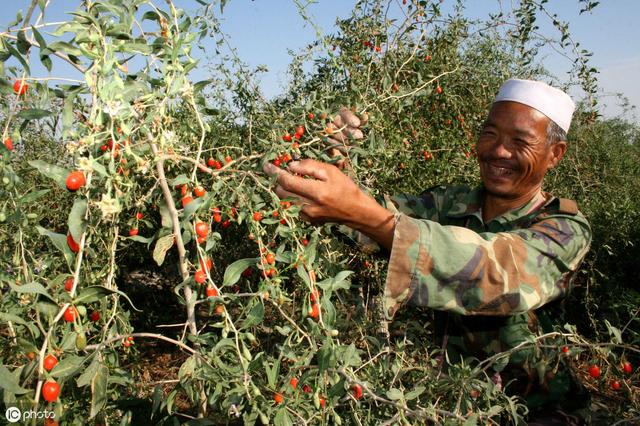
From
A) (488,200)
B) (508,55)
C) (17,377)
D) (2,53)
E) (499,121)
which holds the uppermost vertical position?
(508,55)

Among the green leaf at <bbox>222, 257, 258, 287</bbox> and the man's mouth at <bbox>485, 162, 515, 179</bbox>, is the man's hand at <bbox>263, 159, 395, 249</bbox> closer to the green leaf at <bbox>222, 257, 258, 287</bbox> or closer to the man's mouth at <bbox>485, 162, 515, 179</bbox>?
the green leaf at <bbox>222, 257, 258, 287</bbox>

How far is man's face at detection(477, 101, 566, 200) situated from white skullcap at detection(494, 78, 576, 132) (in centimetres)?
3

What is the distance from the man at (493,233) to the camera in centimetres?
154

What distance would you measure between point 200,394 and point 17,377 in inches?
16.9

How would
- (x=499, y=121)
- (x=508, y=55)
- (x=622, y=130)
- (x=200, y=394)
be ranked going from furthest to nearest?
1. (x=622, y=130)
2. (x=508, y=55)
3. (x=499, y=121)
4. (x=200, y=394)

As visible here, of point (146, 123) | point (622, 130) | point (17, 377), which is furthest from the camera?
point (622, 130)

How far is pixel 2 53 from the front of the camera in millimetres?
1041

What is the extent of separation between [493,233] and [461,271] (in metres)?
0.24

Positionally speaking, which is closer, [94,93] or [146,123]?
[94,93]

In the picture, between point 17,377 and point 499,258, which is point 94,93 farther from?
point 499,258

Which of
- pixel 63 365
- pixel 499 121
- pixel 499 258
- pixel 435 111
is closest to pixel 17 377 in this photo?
pixel 63 365

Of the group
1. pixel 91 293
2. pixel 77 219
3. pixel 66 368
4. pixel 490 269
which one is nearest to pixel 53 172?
pixel 77 219

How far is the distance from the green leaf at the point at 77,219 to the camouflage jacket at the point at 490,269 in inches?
34.9

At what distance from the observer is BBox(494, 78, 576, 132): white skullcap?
2086 mm
